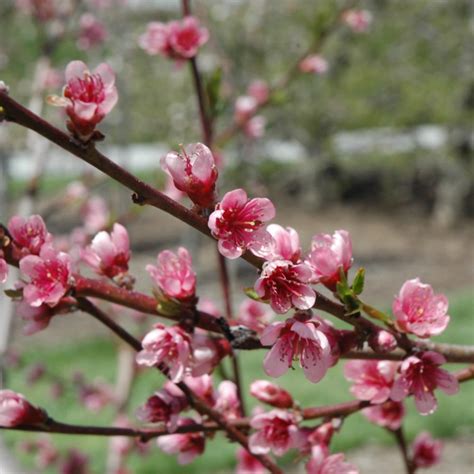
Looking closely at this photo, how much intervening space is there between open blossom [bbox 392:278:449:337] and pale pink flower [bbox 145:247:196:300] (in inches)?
8.5

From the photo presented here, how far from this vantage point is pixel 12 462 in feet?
4.06

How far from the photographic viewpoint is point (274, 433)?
863 mm

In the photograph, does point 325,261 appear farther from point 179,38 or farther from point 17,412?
point 179,38

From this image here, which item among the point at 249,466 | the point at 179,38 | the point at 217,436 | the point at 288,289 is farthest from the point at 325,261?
the point at 217,436

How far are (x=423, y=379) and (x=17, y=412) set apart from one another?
1.42 ft

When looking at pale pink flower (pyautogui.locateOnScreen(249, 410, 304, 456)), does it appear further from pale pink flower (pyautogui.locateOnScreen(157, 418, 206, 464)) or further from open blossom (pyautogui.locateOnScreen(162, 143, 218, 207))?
open blossom (pyautogui.locateOnScreen(162, 143, 218, 207))

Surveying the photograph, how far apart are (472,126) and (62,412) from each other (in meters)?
A: 6.63

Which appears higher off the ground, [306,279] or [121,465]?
[121,465]

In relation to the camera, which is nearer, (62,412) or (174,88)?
(62,412)

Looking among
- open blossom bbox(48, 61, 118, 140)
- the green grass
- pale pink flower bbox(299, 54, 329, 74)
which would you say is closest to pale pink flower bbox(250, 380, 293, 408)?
open blossom bbox(48, 61, 118, 140)

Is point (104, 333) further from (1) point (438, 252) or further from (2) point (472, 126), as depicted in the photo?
(2) point (472, 126)

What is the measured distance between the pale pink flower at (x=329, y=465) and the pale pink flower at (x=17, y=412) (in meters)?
0.32

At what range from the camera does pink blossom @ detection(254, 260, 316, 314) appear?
0.67 m

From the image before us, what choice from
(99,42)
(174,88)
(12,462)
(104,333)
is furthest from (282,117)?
(12,462)
